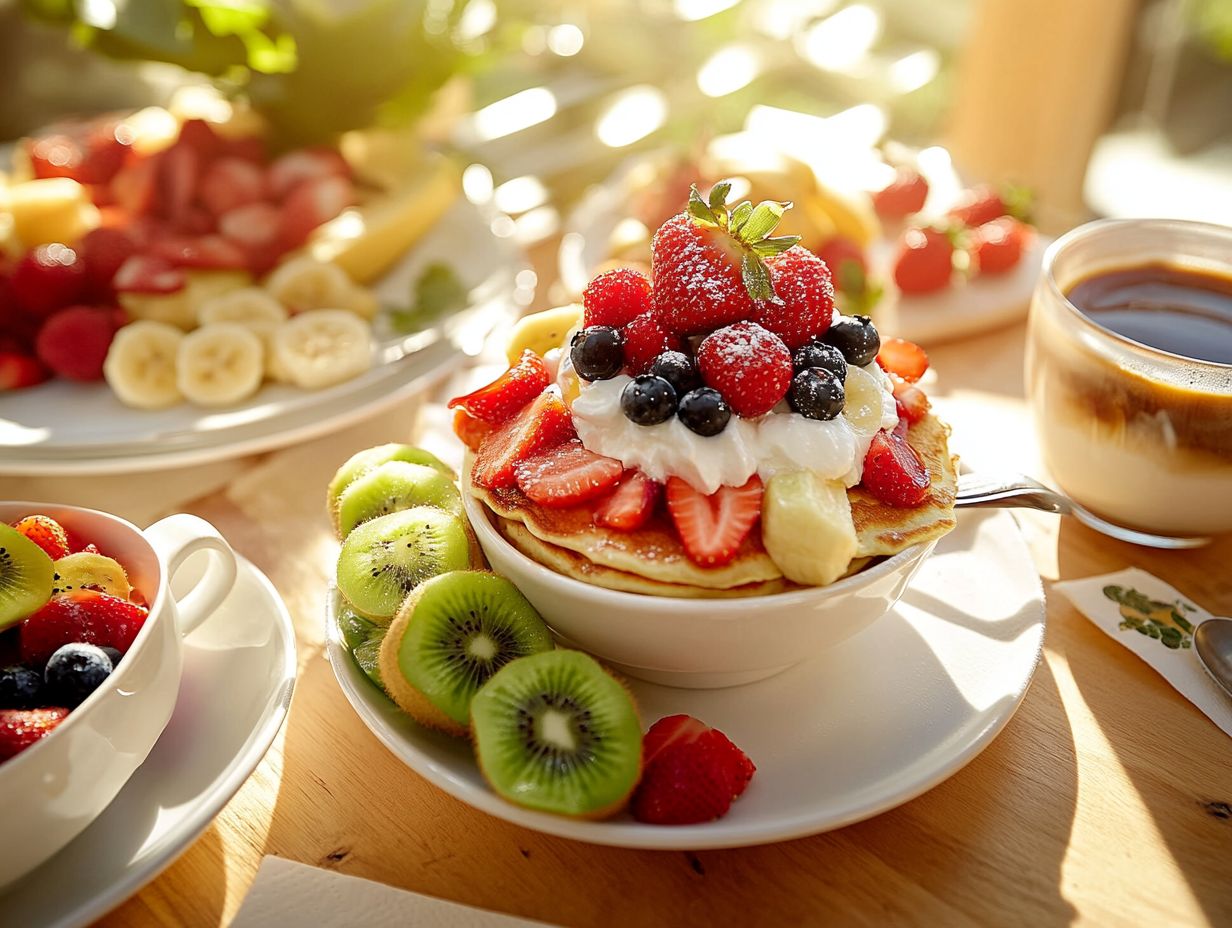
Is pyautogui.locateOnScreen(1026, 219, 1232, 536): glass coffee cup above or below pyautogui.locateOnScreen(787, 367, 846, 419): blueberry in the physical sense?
below

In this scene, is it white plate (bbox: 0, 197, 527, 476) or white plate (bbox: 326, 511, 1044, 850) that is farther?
white plate (bbox: 0, 197, 527, 476)

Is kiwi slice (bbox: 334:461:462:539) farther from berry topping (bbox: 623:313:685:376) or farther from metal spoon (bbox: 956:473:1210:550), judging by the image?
metal spoon (bbox: 956:473:1210:550)

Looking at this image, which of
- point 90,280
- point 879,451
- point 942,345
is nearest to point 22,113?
point 90,280

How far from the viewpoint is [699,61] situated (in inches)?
120

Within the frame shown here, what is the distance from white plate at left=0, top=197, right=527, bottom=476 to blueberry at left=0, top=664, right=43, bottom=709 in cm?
64

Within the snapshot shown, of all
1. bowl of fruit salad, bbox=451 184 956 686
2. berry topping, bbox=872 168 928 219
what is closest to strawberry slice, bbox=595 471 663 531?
bowl of fruit salad, bbox=451 184 956 686

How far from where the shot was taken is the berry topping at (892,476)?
101 centimetres

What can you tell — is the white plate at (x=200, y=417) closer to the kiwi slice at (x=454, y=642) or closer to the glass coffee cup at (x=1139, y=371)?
the kiwi slice at (x=454, y=642)

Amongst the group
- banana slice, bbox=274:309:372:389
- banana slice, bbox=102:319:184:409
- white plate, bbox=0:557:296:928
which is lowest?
banana slice, bbox=274:309:372:389

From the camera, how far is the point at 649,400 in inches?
38.6

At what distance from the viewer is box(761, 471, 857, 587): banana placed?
35.9 inches

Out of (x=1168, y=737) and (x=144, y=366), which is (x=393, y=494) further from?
(x=1168, y=737)

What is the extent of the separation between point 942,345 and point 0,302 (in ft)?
5.17

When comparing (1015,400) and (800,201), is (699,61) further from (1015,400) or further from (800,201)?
(1015,400)
